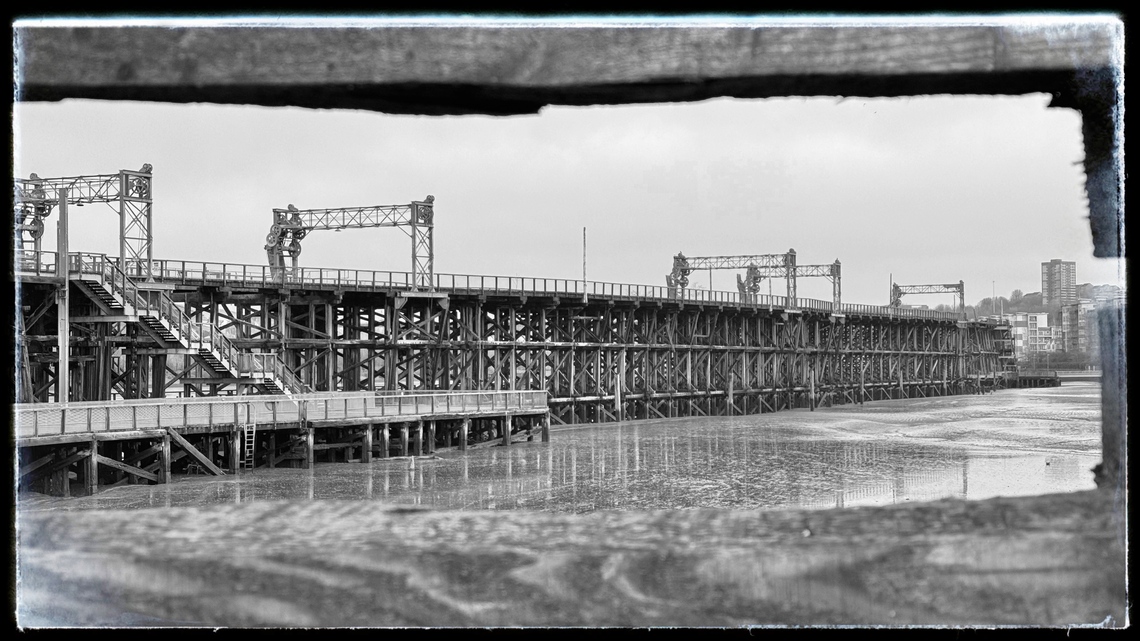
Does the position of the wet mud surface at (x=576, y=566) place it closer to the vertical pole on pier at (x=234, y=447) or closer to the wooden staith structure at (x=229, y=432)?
the wooden staith structure at (x=229, y=432)

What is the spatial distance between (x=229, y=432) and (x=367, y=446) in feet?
15.1

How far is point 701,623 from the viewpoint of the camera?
3779 millimetres

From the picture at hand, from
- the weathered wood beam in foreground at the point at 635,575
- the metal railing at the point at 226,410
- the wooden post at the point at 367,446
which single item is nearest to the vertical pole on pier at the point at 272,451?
the metal railing at the point at 226,410

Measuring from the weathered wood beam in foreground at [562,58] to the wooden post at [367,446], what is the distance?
25803 mm

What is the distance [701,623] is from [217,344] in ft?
89.6

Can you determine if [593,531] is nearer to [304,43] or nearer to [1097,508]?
[1097,508]

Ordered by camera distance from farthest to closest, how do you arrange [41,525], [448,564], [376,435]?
[376,435]
[41,525]
[448,564]

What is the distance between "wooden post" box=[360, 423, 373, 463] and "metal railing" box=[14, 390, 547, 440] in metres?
0.40

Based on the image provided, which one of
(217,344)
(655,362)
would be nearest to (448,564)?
(217,344)

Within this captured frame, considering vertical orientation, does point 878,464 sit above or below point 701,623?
below

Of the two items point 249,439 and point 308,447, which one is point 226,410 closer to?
point 249,439

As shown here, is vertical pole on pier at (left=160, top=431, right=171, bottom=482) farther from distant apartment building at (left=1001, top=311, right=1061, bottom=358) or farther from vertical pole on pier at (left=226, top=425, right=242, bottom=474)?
distant apartment building at (left=1001, top=311, right=1061, bottom=358)

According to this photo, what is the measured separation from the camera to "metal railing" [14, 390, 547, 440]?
20922 mm

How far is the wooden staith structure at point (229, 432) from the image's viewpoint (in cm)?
2111
